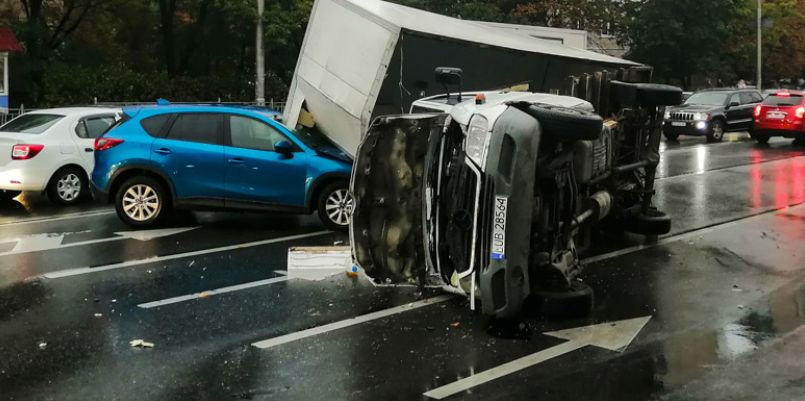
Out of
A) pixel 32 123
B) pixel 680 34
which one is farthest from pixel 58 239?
pixel 680 34

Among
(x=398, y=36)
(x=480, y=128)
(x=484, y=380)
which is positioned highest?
(x=398, y=36)

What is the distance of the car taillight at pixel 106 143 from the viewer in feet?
32.0

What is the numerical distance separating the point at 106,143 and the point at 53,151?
2566 millimetres

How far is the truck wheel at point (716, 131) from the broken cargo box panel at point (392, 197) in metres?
19.9

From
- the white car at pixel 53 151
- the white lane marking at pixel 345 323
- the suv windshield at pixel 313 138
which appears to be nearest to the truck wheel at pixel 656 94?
the white lane marking at pixel 345 323

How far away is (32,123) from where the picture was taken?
12.2 m

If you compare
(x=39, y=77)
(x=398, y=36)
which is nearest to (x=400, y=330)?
(x=398, y=36)

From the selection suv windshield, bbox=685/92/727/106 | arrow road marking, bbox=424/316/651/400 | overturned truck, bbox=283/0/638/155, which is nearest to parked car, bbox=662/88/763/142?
suv windshield, bbox=685/92/727/106

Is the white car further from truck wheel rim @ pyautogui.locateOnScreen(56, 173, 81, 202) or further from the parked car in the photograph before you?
the parked car

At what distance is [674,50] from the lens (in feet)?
132

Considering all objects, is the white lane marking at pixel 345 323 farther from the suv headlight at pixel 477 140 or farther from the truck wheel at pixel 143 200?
the truck wheel at pixel 143 200

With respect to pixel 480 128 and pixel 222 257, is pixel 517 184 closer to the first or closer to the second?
pixel 480 128

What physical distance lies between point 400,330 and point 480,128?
164 cm

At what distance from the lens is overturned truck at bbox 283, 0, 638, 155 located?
8742 millimetres
